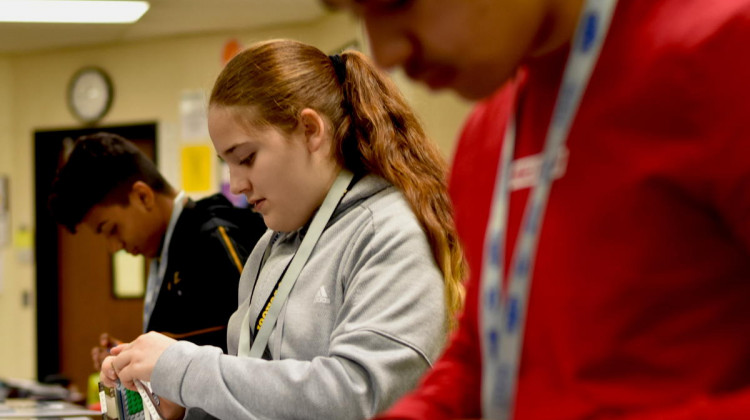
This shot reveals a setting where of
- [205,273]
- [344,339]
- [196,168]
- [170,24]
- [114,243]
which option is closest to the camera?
[344,339]

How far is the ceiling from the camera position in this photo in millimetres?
4961

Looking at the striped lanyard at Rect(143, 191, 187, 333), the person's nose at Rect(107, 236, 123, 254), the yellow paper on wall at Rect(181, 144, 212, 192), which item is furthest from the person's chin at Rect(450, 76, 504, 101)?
the yellow paper on wall at Rect(181, 144, 212, 192)

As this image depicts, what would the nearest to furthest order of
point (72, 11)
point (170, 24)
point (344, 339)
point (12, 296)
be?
point (344, 339) < point (72, 11) < point (170, 24) < point (12, 296)

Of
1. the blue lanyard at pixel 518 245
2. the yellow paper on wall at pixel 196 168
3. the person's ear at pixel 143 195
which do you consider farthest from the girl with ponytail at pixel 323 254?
the yellow paper on wall at pixel 196 168

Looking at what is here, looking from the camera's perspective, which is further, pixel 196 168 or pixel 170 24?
pixel 196 168

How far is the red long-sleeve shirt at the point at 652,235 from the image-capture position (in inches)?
21.9

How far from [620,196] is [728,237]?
0.08m

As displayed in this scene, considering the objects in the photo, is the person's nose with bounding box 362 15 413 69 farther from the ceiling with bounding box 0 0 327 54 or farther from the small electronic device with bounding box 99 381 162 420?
the ceiling with bounding box 0 0 327 54

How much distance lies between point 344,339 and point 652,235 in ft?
2.46

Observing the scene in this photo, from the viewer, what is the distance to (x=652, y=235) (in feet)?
1.95

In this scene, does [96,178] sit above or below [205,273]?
above

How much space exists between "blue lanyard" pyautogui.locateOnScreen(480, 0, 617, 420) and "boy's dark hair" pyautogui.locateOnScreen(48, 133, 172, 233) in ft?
6.43

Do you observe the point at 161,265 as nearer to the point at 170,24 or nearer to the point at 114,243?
the point at 114,243

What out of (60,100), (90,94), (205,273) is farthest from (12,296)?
(205,273)
